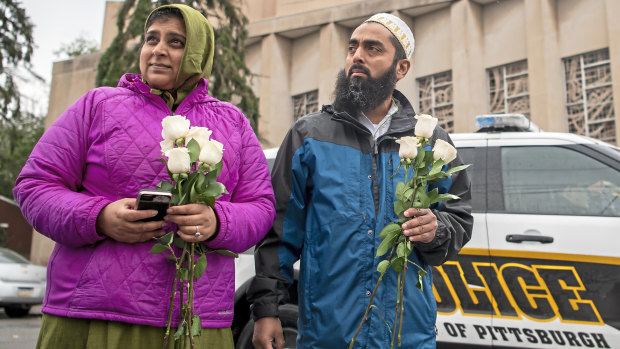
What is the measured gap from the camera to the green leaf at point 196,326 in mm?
1884

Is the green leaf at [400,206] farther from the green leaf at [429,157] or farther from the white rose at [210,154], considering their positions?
the white rose at [210,154]

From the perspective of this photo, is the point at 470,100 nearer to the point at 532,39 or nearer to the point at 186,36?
the point at 532,39

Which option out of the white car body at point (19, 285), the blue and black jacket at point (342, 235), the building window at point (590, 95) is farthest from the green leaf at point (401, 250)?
the building window at point (590, 95)

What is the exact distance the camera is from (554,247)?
3.98 m

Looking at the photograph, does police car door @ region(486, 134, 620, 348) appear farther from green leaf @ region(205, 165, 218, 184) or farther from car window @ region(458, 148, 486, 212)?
green leaf @ region(205, 165, 218, 184)

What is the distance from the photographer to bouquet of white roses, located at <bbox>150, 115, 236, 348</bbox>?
1.84 metres

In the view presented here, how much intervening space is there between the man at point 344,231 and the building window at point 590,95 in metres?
13.3

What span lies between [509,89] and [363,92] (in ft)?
47.1

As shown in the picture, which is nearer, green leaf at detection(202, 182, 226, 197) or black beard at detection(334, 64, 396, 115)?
green leaf at detection(202, 182, 226, 197)

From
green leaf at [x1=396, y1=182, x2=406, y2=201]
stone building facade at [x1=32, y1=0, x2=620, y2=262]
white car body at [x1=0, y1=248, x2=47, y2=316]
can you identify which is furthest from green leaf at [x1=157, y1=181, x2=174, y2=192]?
stone building facade at [x1=32, y1=0, x2=620, y2=262]

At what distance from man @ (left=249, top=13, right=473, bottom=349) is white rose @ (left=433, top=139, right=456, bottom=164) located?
0.21 m

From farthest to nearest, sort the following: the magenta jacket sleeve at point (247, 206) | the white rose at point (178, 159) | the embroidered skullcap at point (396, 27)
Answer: the embroidered skullcap at point (396, 27)
the magenta jacket sleeve at point (247, 206)
the white rose at point (178, 159)

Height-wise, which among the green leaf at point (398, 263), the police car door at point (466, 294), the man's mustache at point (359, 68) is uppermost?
the man's mustache at point (359, 68)

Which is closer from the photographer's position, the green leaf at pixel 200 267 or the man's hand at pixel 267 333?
the green leaf at pixel 200 267
